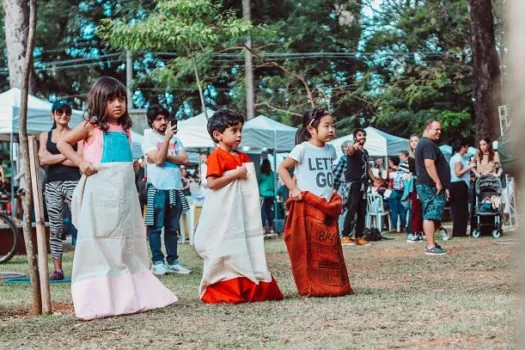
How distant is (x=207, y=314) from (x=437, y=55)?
33727mm

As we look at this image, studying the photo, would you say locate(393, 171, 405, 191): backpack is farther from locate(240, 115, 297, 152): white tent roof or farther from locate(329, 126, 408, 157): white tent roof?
locate(329, 126, 408, 157): white tent roof

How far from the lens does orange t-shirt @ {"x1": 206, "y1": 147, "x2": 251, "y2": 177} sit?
7.23 m

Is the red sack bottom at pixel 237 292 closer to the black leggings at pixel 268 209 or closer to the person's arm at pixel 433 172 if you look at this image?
the person's arm at pixel 433 172

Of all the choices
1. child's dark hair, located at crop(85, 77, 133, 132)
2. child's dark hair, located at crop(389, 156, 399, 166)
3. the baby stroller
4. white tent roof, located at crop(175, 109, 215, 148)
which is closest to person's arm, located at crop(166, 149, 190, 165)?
child's dark hair, located at crop(85, 77, 133, 132)

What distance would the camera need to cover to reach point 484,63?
2083 cm

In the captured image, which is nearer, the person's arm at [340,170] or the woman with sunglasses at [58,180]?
the woman with sunglasses at [58,180]

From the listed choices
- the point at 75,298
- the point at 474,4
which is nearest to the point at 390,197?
the point at 474,4

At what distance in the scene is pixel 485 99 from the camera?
21.0 metres

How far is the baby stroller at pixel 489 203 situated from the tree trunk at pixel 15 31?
28.1 ft

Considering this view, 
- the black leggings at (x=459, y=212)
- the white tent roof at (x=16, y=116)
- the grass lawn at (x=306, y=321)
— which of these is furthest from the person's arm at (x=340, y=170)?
the grass lawn at (x=306, y=321)

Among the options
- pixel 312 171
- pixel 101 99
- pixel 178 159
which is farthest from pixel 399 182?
pixel 101 99

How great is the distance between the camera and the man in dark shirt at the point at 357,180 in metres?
16.0

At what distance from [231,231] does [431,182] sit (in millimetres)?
5830

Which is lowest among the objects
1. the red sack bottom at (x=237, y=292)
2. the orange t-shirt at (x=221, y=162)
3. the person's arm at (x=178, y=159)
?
the red sack bottom at (x=237, y=292)
